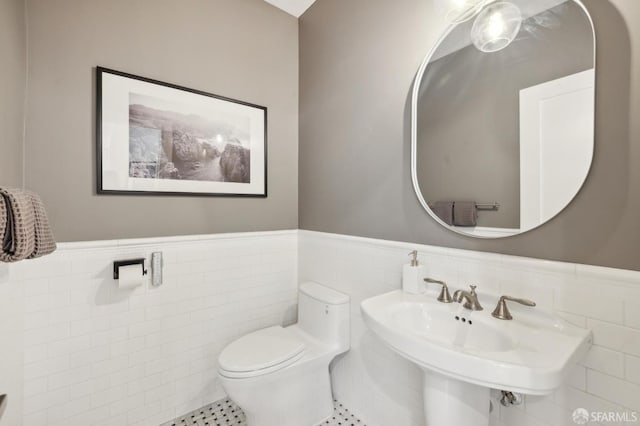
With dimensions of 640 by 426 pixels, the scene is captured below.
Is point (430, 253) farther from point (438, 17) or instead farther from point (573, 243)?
point (438, 17)

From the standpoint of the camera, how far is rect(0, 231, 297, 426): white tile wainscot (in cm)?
124

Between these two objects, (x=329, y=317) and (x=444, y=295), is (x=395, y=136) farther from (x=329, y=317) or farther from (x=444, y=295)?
(x=329, y=317)

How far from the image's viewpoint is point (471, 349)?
78 centimetres

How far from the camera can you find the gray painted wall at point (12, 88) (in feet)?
3.43

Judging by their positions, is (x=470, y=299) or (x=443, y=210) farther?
(x=443, y=210)

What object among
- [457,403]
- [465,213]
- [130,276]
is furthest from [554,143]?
[130,276]

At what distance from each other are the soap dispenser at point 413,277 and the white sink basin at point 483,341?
0.03 meters

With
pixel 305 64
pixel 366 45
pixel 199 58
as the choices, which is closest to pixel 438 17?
pixel 366 45

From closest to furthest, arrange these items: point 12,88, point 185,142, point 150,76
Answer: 1. point 12,88
2. point 150,76
3. point 185,142

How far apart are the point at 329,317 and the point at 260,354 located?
43 cm

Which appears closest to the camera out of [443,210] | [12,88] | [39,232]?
[39,232]

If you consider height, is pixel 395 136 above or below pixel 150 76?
below

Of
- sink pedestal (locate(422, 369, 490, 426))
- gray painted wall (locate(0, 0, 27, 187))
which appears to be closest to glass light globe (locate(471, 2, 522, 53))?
sink pedestal (locate(422, 369, 490, 426))

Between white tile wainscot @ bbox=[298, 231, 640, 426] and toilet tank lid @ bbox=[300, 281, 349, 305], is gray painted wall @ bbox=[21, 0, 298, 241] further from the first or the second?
white tile wainscot @ bbox=[298, 231, 640, 426]
